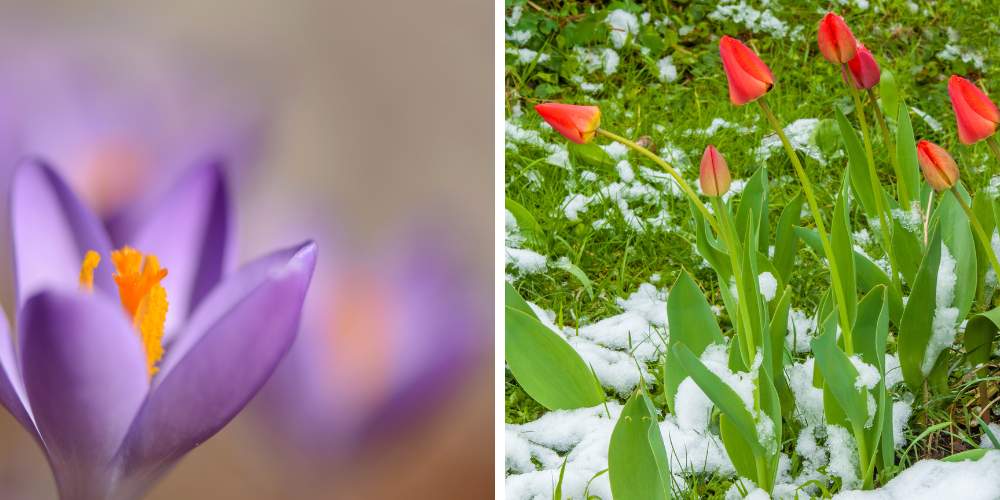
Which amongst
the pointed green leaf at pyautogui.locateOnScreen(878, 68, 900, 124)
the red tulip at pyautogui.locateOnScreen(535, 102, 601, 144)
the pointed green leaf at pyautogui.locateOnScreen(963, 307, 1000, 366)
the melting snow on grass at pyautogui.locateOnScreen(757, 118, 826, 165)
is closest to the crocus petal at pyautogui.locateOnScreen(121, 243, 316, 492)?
the red tulip at pyautogui.locateOnScreen(535, 102, 601, 144)

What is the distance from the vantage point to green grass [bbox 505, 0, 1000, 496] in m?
1.48

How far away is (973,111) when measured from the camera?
92 centimetres

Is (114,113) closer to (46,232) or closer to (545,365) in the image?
(46,232)

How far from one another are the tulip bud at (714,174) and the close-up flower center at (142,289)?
441mm

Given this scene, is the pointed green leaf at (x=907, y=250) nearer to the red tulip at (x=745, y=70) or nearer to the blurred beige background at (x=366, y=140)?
the red tulip at (x=745, y=70)

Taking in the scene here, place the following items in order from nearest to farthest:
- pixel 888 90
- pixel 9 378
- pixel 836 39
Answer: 1. pixel 9 378
2. pixel 836 39
3. pixel 888 90

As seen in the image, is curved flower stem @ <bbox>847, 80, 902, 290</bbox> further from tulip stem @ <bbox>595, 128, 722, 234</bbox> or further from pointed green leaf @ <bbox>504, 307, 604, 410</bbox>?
pointed green leaf @ <bbox>504, 307, 604, 410</bbox>

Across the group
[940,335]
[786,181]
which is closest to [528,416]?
[940,335]

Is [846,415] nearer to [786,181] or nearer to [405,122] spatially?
[405,122]

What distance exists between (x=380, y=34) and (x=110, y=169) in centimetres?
24

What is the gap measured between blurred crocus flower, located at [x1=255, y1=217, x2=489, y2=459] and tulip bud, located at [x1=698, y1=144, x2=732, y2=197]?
0.76 ft

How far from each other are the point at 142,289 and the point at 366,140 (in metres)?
0.22

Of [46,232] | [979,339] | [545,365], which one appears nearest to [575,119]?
[545,365]

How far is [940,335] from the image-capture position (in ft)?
3.60
